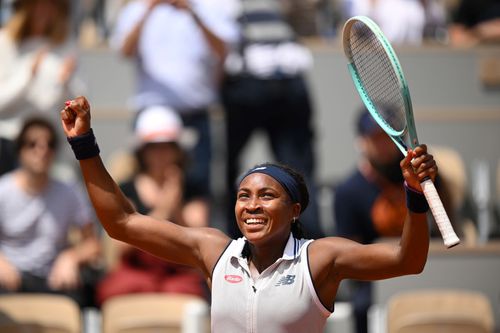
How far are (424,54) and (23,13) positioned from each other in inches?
120

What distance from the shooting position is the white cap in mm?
7500

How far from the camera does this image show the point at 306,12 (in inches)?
366

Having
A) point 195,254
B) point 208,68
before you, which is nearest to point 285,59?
point 208,68

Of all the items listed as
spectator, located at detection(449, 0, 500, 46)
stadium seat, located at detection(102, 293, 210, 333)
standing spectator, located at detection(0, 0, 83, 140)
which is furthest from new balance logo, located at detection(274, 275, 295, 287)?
spectator, located at detection(449, 0, 500, 46)

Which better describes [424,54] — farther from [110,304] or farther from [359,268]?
[359,268]

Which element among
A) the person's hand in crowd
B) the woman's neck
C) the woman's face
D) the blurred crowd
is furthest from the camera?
the person's hand in crowd

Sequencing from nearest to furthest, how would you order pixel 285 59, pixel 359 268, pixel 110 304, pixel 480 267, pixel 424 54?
pixel 359 268 < pixel 110 304 < pixel 480 267 < pixel 285 59 < pixel 424 54

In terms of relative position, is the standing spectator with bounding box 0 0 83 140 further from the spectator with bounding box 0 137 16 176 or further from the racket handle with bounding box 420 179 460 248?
the racket handle with bounding box 420 179 460 248

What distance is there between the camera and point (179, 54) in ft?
26.1

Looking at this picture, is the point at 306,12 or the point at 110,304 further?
the point at 306,12

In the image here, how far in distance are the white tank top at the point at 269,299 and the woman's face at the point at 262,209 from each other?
0.13 m

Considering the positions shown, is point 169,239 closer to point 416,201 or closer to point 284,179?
point 284,179

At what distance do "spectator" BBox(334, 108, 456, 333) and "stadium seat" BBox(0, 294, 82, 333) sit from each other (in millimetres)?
1719

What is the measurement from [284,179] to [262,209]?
0.17 meters
